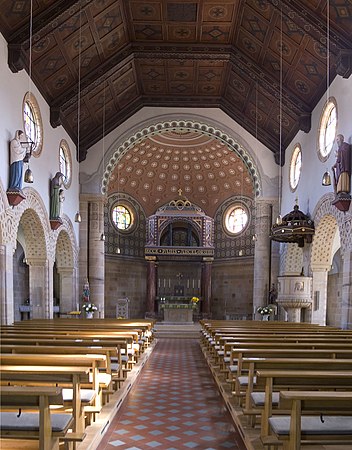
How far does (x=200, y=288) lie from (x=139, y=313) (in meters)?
4.19

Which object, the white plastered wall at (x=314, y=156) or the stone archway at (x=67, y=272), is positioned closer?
the white plastered wall at (x=314, y=156)

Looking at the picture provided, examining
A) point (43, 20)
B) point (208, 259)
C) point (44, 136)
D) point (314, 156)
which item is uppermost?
point (43, 20)

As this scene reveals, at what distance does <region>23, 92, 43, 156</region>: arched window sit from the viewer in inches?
586

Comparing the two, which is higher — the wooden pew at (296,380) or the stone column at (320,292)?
the wooden pew at (296,380)

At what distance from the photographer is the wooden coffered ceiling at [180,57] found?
12906mm

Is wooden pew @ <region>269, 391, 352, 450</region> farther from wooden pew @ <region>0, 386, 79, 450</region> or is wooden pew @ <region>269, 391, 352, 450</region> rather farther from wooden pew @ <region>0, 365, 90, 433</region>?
wooden pew @ <region>0, 365, 90, 433</region>

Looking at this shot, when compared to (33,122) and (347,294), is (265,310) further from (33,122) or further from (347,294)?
(33,122)

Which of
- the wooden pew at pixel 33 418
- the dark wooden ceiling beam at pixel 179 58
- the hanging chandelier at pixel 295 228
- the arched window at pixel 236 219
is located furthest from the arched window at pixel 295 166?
the wooden pew at pixel 33 418

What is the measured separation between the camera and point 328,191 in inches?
595

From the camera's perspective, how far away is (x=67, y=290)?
20.6 m

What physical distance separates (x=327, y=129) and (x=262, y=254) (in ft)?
25.9

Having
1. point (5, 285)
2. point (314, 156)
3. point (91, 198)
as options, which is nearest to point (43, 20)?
point (5, 285)

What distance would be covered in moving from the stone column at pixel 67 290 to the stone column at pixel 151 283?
8.51 m

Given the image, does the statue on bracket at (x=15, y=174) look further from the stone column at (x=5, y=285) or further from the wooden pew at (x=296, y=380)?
the wooden pew at (x=296, y=380)
